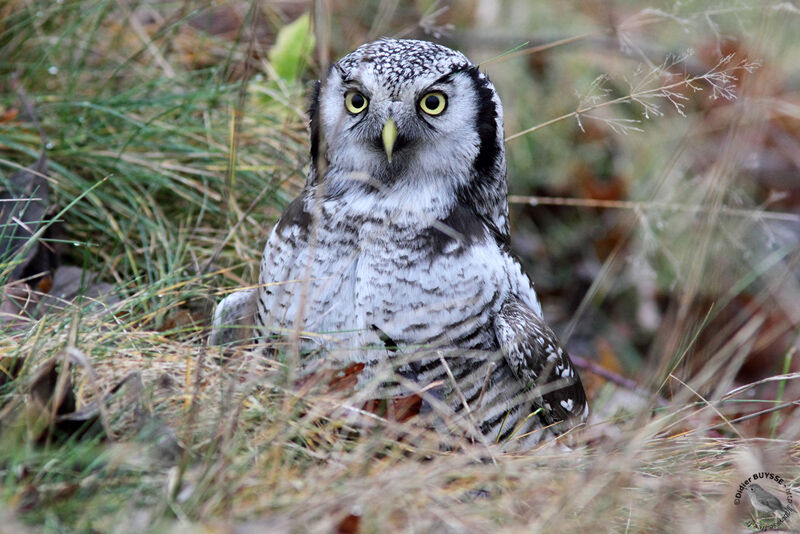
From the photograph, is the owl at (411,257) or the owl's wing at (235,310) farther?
the owl's wing at (235,310)

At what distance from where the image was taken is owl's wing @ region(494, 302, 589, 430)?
8.71 ft

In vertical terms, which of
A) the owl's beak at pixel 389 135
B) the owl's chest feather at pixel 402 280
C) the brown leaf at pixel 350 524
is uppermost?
the owl's beak at pixel 389 135

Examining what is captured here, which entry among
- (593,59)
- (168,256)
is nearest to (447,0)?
(593,59)

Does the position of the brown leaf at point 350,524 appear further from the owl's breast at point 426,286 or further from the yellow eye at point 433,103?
the yellow eye at point 433,103

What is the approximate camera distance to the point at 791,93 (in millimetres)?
6598

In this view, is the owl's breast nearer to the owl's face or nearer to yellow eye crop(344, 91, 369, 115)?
the owl's face

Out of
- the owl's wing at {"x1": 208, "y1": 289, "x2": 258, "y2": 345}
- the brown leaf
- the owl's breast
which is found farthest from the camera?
the owl's wing at {"x1": 208, "y1": 289, "x2": 258, "y2": 345}

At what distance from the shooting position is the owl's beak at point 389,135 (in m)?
2.60

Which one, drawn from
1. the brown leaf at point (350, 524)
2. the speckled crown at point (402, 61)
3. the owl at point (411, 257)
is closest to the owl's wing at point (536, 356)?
the owl at point (411, 257)

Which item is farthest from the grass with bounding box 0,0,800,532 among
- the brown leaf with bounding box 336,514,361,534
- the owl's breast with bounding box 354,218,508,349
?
the owl's breast with bounding box 354,218,508,349

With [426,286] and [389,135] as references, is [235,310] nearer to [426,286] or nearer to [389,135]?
[426,286]

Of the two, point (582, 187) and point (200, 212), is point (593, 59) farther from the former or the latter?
point (200, 212)

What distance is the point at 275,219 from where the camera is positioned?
3711 millimetres

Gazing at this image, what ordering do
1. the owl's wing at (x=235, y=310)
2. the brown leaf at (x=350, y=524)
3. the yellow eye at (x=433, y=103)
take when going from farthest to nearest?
the owl's wing at (x=235, y=310), the yellow eye at (x=433, y=103), the brown leaf at (x=350, y=524)
